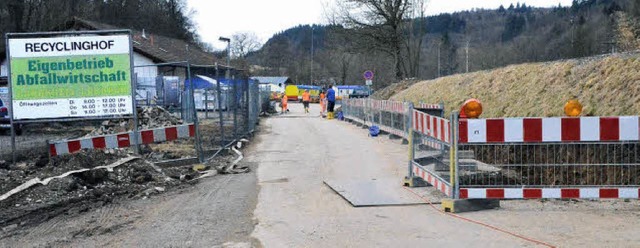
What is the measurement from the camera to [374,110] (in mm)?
23031

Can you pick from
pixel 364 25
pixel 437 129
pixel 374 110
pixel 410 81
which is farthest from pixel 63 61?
pixel 364 25

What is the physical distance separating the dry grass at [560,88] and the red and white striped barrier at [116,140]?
6.80m

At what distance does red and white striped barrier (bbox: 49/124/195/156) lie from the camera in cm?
1154

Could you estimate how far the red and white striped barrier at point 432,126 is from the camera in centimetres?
822

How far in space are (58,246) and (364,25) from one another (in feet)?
123

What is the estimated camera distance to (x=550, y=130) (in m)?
7.70

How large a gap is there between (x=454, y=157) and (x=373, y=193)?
6.01 feet

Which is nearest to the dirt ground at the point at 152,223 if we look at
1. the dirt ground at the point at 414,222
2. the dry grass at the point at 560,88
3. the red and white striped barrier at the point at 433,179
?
the dirt ground at the point at 414,222

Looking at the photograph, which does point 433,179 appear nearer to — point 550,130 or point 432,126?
point 432,126

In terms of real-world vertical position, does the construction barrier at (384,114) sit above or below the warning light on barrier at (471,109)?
below

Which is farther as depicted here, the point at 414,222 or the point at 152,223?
the point at 152,223

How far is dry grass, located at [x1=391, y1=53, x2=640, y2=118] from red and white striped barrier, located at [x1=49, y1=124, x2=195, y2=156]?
680cm

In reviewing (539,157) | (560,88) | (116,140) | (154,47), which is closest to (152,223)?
(116,140)

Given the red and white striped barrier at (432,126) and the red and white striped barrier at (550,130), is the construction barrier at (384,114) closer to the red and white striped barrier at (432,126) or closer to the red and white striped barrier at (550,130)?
the red and white striped barrier at (432,126)
